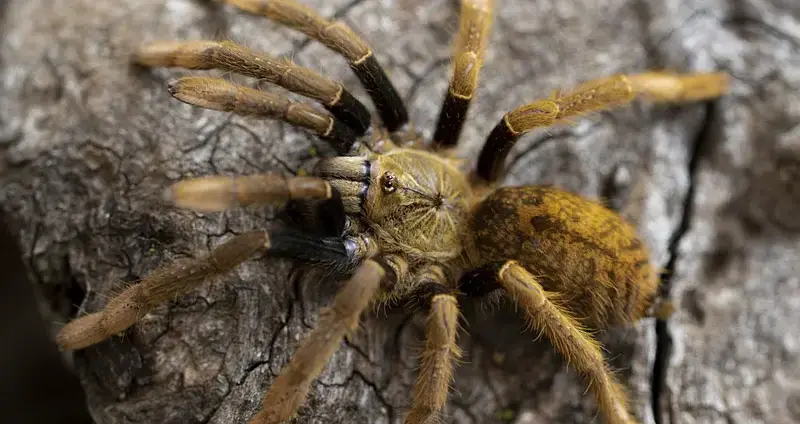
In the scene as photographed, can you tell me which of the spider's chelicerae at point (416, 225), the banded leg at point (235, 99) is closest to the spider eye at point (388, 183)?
the spider's chelicerae at point (416, 225)

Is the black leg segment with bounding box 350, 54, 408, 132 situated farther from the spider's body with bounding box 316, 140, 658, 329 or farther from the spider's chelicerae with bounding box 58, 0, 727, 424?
the spider's body with bounding box 316, 140, 658, 329

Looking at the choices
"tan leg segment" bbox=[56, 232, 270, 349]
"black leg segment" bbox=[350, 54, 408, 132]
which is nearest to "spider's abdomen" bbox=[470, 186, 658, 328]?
"black leg segment" bbox=[350, 54, 408, 132]

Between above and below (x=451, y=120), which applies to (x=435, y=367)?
below

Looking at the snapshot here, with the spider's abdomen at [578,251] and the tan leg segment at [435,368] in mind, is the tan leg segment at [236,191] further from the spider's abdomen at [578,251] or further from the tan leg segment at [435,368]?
the spider's abdomen at [578,251]

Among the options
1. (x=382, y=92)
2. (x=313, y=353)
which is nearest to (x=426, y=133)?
(x=382, y=92)

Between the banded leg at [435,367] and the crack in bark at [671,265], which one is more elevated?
the banded leg at [435,367]

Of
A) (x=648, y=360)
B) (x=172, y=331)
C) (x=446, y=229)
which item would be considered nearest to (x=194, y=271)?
(x=172, y=331)

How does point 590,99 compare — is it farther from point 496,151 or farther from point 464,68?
point 464,68

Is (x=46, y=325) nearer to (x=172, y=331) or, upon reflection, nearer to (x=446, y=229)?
(x=172, y=331)
